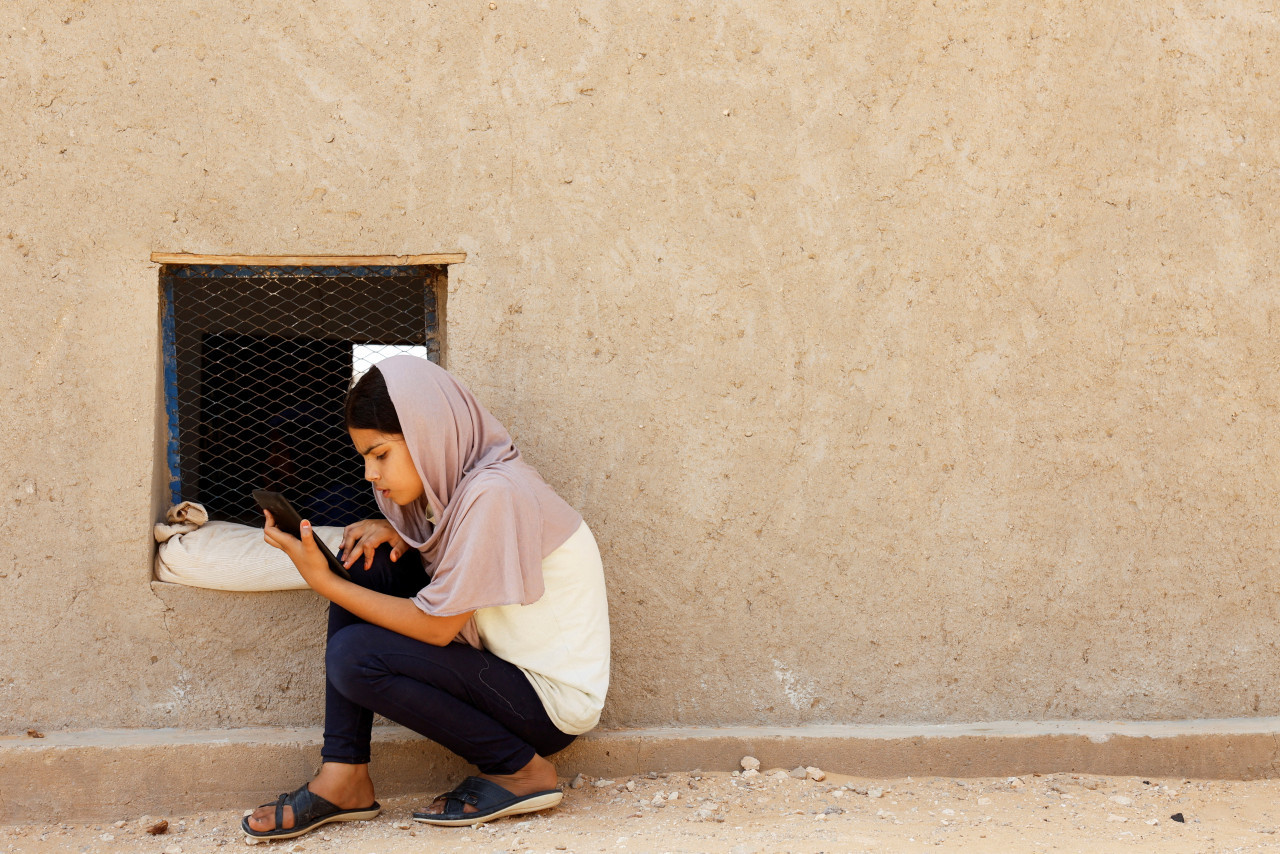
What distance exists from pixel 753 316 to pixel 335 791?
1.55m

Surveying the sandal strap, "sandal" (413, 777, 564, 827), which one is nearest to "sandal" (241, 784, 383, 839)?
the sandal strap

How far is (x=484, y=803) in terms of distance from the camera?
7.44 feet

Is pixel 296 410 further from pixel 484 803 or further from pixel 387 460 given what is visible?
pixel 484 803

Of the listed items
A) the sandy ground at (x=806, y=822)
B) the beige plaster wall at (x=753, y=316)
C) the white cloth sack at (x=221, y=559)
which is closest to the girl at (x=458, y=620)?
the sandy ground at (x=806, y=822)

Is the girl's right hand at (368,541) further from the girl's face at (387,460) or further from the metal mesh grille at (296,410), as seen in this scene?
the metal mesh grille at (296,410)

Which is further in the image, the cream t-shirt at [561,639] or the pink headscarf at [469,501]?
the cream t-shirt at [561,639]

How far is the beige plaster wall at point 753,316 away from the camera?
2.58m

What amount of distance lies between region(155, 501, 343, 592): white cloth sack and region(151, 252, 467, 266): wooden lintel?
25.7 inches

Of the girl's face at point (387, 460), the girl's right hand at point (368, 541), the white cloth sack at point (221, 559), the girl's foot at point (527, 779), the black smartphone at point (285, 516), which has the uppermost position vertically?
the girl's face at point (387, 460)

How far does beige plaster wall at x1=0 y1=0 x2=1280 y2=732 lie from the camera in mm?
2576

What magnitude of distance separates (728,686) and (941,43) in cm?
181

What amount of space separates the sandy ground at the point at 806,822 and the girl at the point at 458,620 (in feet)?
0.37

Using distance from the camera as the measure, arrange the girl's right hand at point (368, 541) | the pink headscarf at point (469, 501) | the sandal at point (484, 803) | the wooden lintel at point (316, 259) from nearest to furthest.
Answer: the pink headscarf at point (469, 501) → the sandal at point (484, 803) → the girl's right hand at point (368, 541) → the wooden lintel at point (316, 259)

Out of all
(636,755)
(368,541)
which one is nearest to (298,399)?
(368,541)
